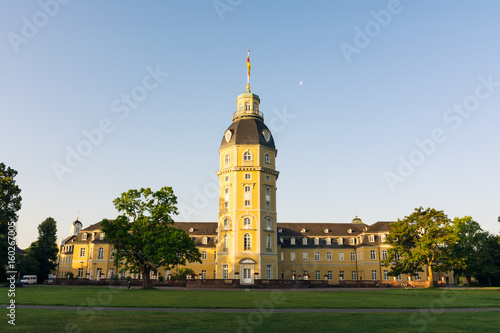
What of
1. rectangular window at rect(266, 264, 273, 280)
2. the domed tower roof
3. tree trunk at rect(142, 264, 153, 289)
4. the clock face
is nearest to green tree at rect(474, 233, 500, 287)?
rectangular window at rect(266, 264, 273, 280)

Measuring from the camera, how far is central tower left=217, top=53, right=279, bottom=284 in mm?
61781

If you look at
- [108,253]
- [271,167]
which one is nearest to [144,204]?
[271,167]

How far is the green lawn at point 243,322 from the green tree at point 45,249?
230 feet

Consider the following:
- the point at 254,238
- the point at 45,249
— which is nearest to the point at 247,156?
the point at 254,238

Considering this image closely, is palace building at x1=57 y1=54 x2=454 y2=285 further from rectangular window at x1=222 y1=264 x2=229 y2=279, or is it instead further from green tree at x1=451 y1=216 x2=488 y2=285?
green tree at x1=451 y1=216 x2=488 y2=285

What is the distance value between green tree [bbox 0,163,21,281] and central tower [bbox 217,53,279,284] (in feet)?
99.2

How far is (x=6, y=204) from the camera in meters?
45.6

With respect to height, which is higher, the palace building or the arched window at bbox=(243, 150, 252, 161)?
the arched window at bbox=(243, 150, 252, 161)

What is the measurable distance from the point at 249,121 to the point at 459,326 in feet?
188

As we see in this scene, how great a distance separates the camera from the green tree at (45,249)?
77500 mm

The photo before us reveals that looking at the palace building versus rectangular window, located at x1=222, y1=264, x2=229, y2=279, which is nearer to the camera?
rectangular window, located at x1=222, y1=264, x2=229, y2=279

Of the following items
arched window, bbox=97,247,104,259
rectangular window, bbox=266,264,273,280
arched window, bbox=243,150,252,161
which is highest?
arched window, bbox=243,150,252,161

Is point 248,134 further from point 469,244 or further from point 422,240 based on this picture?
point 469,244

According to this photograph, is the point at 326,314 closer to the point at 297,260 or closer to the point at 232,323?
the point at 232,323
